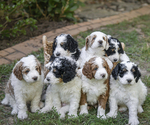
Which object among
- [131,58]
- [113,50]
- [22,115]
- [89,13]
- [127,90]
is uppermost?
[113,50]

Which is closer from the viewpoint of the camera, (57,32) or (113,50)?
(113,50)

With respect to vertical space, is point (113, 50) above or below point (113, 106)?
above

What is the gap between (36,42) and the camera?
7.29m

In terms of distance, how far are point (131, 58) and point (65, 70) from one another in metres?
3.42

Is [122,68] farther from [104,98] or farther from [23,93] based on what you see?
[23,93]

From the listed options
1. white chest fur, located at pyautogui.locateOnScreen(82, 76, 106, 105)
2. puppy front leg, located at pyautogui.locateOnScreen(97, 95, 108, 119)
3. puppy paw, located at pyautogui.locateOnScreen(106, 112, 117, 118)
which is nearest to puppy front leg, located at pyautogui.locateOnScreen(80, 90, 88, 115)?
white chest fur, located at pyautogui.locateOnScreen(82, 76, 106, 105)

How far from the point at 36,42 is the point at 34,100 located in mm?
3284

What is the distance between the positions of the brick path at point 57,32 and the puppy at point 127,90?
3.35 meters

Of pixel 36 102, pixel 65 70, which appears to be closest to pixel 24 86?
pixel 36 102

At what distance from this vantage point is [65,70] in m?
3.85

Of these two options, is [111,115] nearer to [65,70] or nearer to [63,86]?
[63,86]

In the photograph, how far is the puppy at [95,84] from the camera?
3930 mm

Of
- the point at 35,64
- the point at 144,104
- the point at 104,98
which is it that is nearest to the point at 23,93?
the point at 35,64

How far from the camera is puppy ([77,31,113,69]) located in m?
4.63
